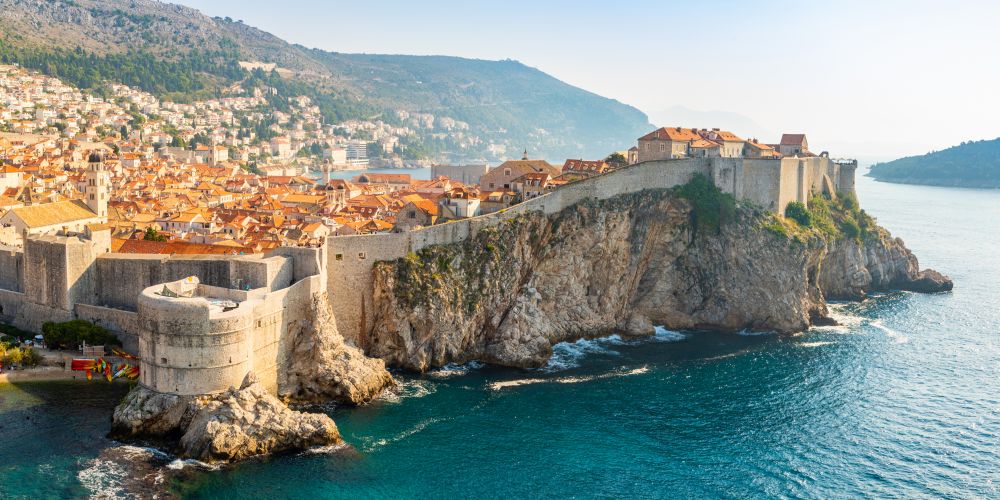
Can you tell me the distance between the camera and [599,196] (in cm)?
5712

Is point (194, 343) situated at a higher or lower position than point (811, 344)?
higher

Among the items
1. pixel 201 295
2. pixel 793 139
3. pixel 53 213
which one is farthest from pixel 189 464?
pixel 793 139

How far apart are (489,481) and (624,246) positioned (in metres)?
27.0

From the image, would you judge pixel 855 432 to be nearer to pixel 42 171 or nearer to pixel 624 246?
pixel 624 246

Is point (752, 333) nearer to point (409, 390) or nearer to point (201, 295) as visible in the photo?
point (409, 390)

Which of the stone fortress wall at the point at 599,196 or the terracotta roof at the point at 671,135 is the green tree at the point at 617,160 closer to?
the terracotta roof at the point at 671,135

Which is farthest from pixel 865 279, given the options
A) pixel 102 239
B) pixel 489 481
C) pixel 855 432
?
pixel 102 239

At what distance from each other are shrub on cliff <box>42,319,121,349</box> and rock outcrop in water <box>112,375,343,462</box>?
639cm

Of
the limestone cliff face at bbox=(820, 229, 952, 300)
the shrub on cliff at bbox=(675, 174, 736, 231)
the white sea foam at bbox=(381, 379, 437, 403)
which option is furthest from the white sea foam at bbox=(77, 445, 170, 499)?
the limestone cliff face at bbox=(820, 229, 952, 300)

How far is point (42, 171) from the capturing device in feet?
269

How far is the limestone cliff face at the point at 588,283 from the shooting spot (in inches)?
1800

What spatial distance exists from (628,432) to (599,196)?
71.7ft

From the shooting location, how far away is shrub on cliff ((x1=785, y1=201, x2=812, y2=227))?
215ft

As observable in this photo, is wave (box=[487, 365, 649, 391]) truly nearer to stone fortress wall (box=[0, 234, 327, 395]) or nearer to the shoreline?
stone fortress wall (box=[0, 234, 327, 395])
